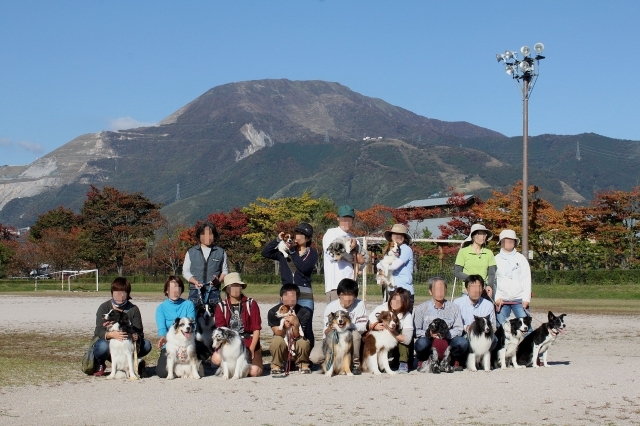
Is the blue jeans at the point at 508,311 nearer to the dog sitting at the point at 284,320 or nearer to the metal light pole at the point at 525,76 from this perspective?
the dog sitting at the point at 284,320

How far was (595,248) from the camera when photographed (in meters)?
43.6

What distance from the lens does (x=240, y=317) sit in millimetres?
8797

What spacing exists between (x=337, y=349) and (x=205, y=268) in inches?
76.0

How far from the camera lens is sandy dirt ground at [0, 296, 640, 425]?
20.7 ft

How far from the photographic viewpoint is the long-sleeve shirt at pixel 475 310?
9.13 meters

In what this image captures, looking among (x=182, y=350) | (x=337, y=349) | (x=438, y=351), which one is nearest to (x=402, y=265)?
(x=438, y=351)

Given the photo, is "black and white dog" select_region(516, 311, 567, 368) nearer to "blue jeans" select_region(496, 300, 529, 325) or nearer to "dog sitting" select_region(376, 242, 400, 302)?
"blue jeans" select_region(496, 300, 529, 325)

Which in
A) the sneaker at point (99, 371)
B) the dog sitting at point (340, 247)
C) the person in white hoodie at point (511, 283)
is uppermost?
the dog sitting at point (340, 247)

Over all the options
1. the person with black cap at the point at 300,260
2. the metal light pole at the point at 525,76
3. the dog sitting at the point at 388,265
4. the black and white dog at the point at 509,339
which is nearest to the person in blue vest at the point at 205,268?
the person with black cap at the point at 300,260

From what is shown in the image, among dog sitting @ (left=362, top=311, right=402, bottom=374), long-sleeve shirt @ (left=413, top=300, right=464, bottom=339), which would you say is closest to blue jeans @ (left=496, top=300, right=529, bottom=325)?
long-sleeve shirt @ (left=413, top=300, right=464, bottom=339)

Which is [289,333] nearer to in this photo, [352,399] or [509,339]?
[352,399]

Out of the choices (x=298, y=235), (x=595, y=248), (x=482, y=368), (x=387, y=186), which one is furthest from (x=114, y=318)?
(x=387, y=186)

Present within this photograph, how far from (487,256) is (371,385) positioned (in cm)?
247

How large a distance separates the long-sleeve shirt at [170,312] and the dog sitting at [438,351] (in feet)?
8.81
